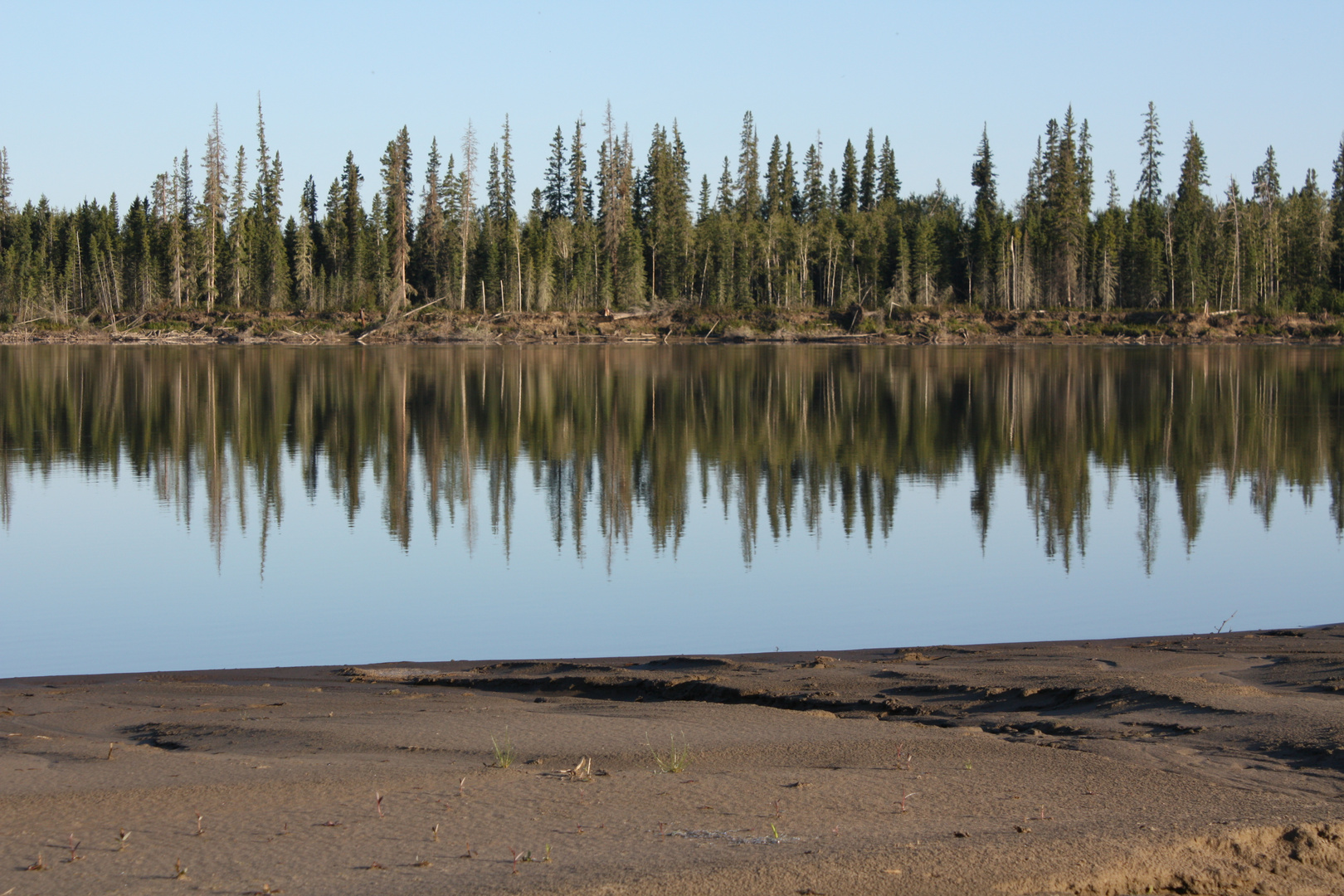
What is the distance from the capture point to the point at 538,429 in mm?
30484

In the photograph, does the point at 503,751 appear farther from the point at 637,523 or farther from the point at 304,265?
the point at 304,265

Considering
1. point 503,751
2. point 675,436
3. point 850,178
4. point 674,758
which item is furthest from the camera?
point 850,178

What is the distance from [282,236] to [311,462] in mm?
80230

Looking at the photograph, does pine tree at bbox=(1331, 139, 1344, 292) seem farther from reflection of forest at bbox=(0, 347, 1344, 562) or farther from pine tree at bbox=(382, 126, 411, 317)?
pine tree at bbox=(382, 126, 411, 317)

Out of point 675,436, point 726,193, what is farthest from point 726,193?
point 675,436

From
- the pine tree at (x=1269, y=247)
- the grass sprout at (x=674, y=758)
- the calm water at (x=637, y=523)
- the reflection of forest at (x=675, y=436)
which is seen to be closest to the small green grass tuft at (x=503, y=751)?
the grass sprout at (x=674, y=758)

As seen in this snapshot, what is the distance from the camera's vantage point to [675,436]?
93.6 ft

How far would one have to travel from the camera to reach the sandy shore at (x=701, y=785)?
4.62 meters

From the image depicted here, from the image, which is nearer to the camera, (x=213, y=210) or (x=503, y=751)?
(x=503, y=751)

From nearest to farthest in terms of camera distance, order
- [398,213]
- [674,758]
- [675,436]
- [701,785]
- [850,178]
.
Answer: [701,785] → [674,758] → [675,436] → [398,213] → [850,178]

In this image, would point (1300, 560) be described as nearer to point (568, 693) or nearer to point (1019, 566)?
point (1019, 566)

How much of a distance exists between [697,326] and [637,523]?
80266 millimetres

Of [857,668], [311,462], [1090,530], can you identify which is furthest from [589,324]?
[857,668]

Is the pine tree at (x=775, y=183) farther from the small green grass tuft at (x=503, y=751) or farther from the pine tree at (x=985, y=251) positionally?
the small green grass tuft at (x=503, y=751)
